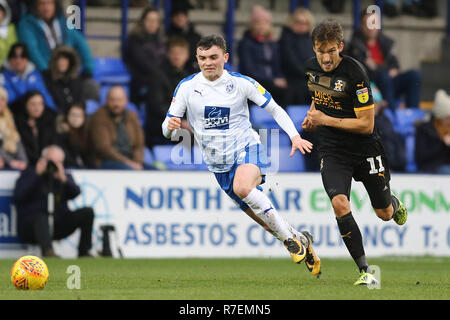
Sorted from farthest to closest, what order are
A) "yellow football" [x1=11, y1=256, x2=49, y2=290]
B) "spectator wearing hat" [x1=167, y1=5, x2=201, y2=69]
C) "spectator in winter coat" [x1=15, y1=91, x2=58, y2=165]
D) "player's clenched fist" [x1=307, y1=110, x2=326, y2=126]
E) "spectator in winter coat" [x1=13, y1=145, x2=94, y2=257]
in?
"spectator wearing hat" [x1=167, y1=5, x2=201, y2=69] < "spectator in winter coat" [x1=15, y1=91, x2=58, y2=165] < "spectator in winter coat" [x1=13, y1=145, x2=94, y2=257] < "player's clenched fist" [x1=307, y1=110, x2=326, y2=126] < "yellow football" [x1=11, y1=256, x2=49, y2=290]

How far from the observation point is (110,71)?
1819 cm

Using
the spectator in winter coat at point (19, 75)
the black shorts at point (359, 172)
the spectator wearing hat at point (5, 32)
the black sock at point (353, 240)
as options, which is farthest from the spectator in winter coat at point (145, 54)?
the black sock at point (353, 240)

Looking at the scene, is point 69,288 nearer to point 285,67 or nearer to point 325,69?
point 325,69

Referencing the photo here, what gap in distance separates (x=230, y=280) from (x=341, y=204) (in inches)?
64.5

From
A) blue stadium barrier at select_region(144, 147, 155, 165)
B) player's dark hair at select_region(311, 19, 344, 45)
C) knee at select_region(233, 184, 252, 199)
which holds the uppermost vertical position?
player's dark hair at select_region(311, 19, 344, 45)

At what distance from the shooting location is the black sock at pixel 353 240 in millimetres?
9602

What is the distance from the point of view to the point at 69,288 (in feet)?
30.8

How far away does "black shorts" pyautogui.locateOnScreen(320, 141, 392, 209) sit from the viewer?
9820mm

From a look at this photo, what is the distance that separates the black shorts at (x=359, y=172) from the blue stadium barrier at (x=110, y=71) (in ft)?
27.3

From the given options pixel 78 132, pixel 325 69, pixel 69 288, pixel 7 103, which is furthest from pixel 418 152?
pixel 69 288

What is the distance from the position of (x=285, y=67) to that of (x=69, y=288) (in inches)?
373

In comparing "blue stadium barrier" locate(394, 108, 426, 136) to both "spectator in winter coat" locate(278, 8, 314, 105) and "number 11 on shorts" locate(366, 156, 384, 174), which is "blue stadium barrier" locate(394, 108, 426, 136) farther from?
"number 11 on shorts" locate(366, 156, 384, 174)

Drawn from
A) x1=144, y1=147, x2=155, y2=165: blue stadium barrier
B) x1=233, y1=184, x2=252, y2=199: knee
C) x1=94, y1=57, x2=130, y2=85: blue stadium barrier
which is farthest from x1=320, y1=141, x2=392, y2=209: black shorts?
x1=94, y1=57, x2=130, y2=85: blue stadium barrier

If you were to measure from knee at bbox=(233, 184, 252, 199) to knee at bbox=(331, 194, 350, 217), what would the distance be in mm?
909
